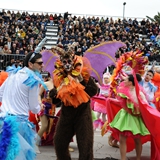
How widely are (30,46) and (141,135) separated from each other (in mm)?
14020

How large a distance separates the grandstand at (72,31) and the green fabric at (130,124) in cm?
1262

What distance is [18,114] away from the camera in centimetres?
425

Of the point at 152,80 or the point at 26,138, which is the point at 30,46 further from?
the point at 26,138

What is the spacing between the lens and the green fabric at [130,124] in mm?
5742

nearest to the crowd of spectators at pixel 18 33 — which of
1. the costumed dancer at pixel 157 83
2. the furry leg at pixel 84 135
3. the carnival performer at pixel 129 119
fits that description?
the costumed dancer at pixel 157 83

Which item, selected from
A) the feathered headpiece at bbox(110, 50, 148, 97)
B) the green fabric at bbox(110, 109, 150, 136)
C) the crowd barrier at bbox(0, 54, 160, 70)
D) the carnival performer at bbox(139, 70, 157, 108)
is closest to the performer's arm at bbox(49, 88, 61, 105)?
the green fabric at bbox(110, 109, 150, 136)

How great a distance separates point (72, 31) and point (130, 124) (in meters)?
18.7

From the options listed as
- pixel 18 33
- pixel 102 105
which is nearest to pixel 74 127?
pixel 102 105

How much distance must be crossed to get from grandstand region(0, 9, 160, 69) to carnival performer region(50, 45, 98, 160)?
13.0 meters

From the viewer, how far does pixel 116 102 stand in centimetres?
665

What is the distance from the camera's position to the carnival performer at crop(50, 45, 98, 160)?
16.0 feet

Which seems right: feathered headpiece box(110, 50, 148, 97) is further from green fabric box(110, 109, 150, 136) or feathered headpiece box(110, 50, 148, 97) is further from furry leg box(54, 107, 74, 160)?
furry leg box(54, 107, 74, 160)

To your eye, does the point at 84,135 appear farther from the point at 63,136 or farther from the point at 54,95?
the point at 54,95

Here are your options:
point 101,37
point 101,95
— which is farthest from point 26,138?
point 101,37
